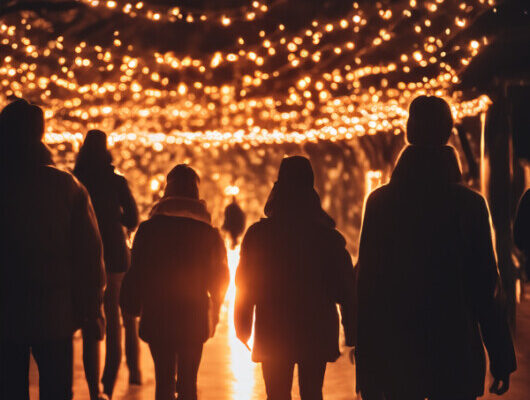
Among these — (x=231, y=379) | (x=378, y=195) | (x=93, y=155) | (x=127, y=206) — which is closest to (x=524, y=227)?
(x=378, y=195)

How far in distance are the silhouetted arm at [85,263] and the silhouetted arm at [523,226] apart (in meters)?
2.69

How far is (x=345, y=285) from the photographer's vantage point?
4.80 meters

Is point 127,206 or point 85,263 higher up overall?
point 127,206

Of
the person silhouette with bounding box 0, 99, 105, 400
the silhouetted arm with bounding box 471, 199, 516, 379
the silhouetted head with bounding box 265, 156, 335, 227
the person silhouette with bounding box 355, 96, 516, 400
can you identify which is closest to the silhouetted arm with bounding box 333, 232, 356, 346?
the silhouetted head with bounding box 265, 156, 335, 227

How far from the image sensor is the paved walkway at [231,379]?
7395 millimetres

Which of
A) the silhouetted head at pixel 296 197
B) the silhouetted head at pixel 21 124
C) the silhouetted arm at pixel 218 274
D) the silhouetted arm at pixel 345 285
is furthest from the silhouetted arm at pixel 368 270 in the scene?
the silhouetted arm at pixel 218 274

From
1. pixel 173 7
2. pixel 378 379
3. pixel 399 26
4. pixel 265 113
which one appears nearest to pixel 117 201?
pixel 378 379

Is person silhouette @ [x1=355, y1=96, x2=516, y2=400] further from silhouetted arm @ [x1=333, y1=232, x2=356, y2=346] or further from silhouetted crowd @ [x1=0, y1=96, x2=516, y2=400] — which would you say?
silhouetted arm @ [x1=333, y1=232, x2=356, y2=346]

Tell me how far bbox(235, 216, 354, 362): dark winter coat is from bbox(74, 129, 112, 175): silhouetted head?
2190mm

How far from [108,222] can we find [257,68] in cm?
838

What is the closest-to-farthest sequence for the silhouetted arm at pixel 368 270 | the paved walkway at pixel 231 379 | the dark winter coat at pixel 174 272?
1. the silhouetted arm at pixel 368 270
2. the dark winter coat at pixel 174 272
3. the paved walkway at pixel 231 379

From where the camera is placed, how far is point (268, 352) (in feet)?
15.9

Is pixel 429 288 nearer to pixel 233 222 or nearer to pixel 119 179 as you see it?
pixel 119 179

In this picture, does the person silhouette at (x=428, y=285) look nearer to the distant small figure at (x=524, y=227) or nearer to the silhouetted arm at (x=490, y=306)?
the silhouetted arm at (x=490, y=306)
